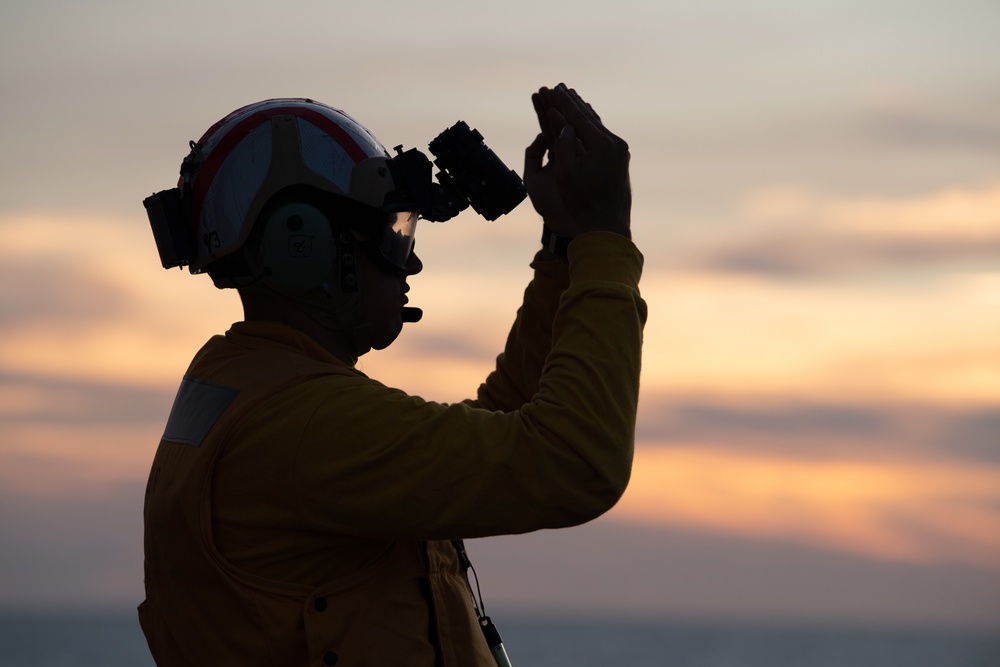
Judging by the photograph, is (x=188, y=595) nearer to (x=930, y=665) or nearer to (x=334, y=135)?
(x=334, y=135)

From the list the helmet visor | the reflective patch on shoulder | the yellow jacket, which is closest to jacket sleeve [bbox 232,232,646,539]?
the yellow jacket

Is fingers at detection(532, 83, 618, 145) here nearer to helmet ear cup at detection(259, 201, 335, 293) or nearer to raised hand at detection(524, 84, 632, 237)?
raised hand at detection(524, 84, 632, 237)

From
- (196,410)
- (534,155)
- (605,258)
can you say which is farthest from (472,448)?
(534,155)

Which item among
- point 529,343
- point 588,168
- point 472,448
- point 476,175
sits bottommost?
point 472,448

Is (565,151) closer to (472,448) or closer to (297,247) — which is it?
(297,247)

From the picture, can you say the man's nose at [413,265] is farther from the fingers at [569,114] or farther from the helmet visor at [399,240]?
the fingers at [569,114]

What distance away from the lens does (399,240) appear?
4.51 meters

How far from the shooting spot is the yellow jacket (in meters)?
3.83

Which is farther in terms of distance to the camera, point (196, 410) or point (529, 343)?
point (529, 343)

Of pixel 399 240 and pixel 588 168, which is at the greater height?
pixel 588 168

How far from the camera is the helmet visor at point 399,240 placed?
4.46 metres

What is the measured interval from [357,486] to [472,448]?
32 cm

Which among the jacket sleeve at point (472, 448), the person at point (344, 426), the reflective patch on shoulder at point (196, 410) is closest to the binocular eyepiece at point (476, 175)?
the person at point (344, 426)

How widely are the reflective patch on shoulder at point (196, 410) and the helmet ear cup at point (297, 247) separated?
38 centimetres
